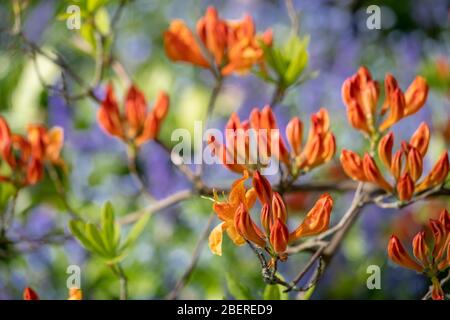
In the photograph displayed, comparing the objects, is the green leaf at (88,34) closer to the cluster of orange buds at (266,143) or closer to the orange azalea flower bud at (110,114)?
the orange azalea flower bud at (110,114)

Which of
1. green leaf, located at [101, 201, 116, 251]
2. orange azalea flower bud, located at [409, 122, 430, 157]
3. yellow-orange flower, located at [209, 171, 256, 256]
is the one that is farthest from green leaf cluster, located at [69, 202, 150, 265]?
orange azalea flower bud, located at [409, 122, 430, 157]

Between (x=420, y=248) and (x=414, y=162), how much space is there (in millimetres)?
98

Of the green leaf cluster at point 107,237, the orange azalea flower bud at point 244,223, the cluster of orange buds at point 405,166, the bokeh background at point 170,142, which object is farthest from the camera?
the bokeh background at point 170,142

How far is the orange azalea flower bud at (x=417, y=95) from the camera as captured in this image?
1049 mm

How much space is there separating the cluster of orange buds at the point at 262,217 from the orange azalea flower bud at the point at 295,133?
18 cm

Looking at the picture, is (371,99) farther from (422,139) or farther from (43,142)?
(43,142)

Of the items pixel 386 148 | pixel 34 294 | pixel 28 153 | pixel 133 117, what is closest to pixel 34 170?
pixel 28 153

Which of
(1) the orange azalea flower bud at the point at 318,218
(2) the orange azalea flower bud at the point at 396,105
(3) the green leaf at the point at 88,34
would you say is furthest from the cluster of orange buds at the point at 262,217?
(3) the green leaf at the point at 88,34

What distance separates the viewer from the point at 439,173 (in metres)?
0.96
